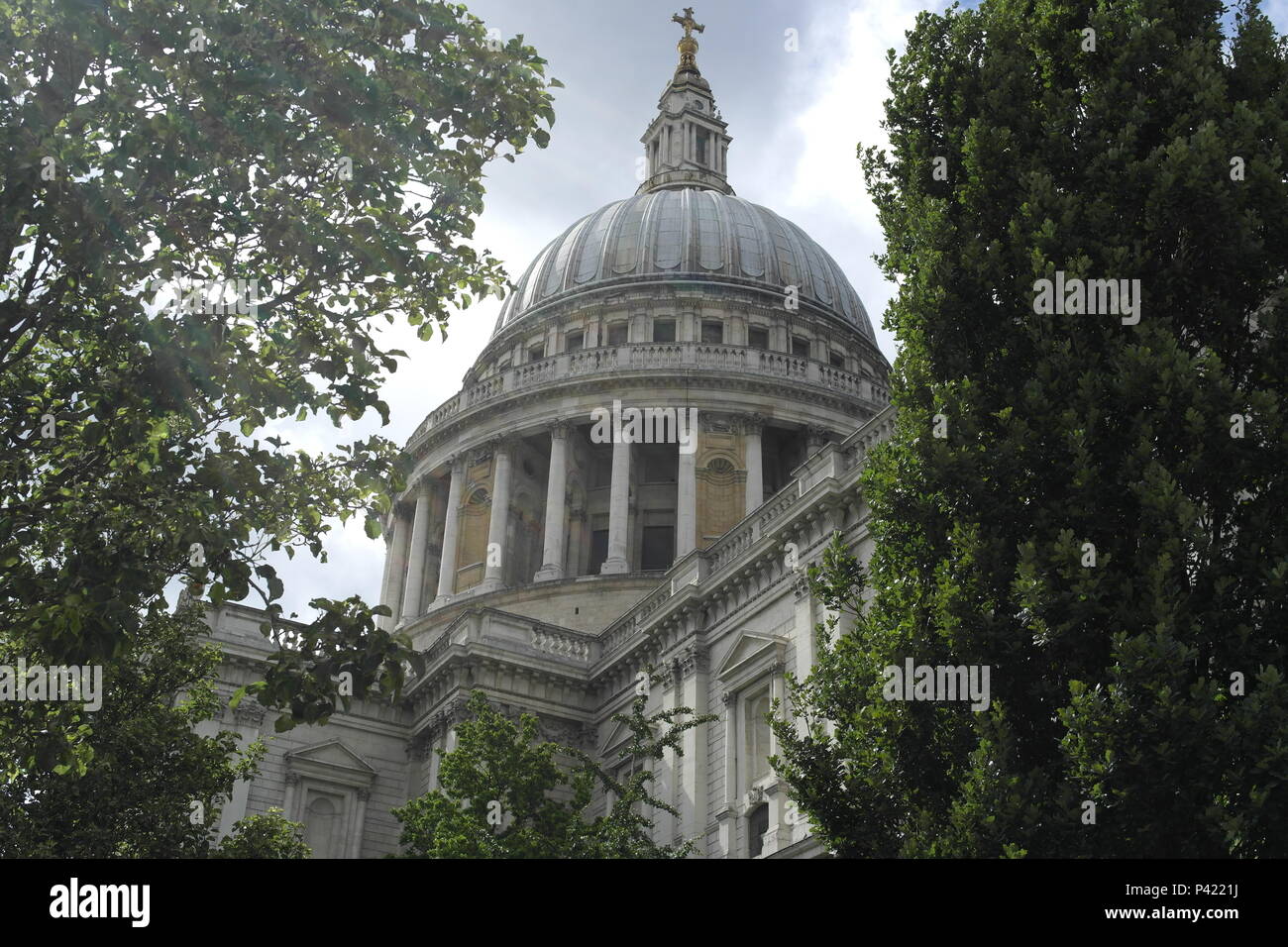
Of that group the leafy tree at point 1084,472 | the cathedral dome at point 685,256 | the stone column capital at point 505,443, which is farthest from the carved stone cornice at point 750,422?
the leafy tree at point 1084,472

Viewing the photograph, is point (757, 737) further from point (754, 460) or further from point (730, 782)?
point (754, 460)

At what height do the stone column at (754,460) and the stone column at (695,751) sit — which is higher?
the stone column at (754,460)

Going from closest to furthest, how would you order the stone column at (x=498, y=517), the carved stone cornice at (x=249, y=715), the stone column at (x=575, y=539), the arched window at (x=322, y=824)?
1. the carved stone cornice at (x=249, y=715)
2. the arched window at (x=322, y=824)
3. the stone column at (x=498, y=517)
4. the stone column at (x=575, y=539)

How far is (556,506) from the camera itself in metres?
47.7

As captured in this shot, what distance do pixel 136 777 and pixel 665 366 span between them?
3229 centimetres

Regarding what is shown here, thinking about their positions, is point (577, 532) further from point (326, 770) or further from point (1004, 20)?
point (1004, 20)

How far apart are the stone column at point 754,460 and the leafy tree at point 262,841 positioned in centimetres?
2542

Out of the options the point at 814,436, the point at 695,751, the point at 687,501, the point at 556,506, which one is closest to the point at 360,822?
the point at 695,751

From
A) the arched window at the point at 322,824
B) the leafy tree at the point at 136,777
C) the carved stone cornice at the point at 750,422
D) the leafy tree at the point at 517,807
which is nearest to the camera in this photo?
the leafy tree at the point at 136,777

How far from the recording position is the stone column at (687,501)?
45.8 metres

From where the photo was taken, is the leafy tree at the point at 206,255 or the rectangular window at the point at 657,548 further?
the rectangular window at the point at 657,548

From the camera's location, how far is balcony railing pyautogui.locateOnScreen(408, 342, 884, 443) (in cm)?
4991

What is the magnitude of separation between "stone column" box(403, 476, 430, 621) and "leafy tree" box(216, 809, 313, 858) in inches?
1057

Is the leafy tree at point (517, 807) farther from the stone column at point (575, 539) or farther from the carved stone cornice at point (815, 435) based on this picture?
the carved stone cornice at point (815, 435)
